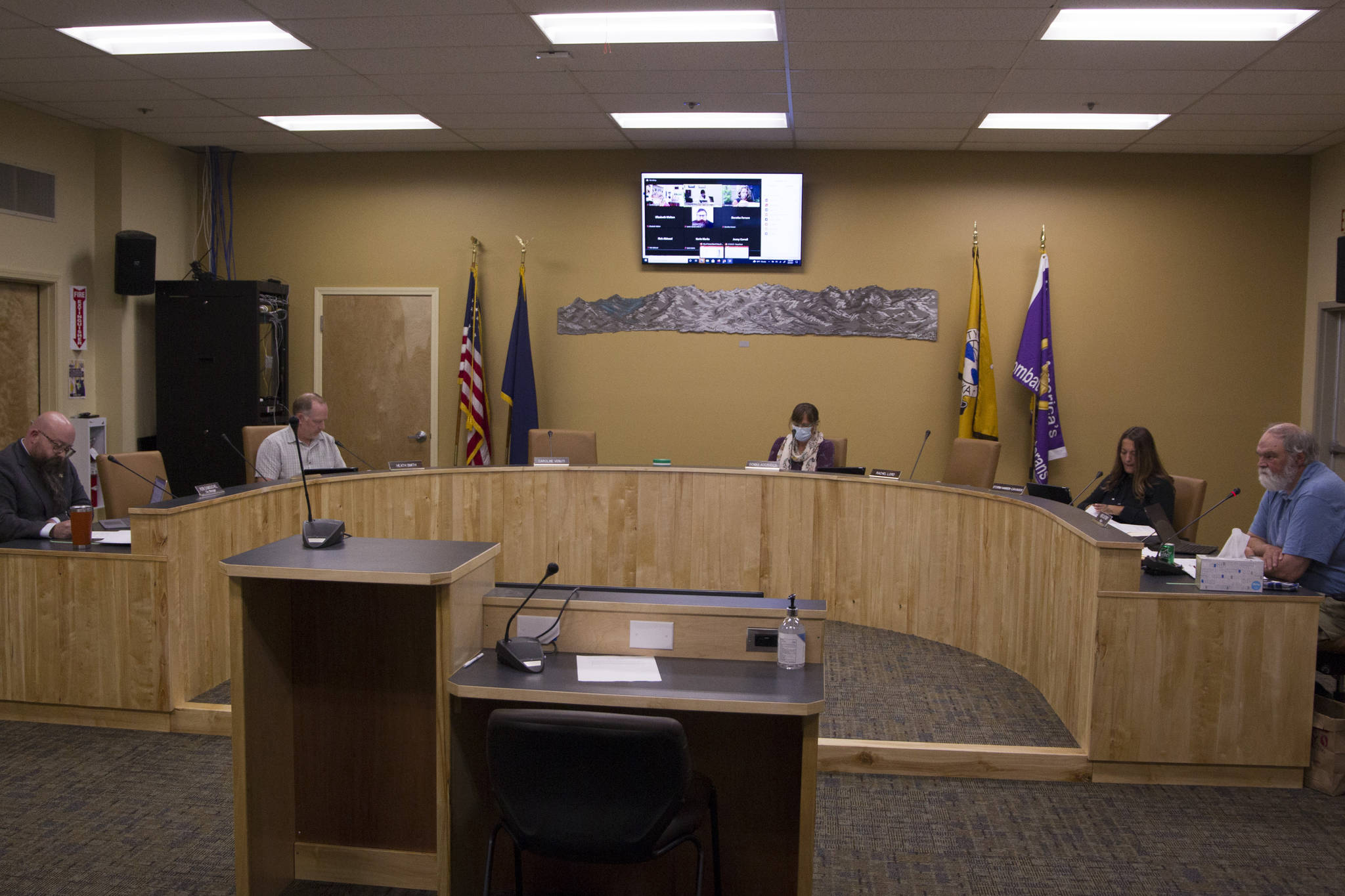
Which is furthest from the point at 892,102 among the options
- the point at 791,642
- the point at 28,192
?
the point at 28,192

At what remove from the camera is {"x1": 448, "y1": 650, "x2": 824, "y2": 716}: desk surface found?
216 centimetres

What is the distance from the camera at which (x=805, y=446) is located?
19.2 feet

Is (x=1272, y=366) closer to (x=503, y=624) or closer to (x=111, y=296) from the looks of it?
(x=503, y=624)

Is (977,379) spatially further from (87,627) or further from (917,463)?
(87,627)

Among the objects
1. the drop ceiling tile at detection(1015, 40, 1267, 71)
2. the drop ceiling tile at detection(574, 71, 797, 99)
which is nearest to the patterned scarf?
the drop ceiling tile at detection(574, 71, 797, 99)

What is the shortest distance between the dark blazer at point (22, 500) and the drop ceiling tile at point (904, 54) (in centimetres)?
382

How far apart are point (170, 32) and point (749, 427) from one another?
424 centimetres

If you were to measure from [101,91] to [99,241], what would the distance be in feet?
4.58

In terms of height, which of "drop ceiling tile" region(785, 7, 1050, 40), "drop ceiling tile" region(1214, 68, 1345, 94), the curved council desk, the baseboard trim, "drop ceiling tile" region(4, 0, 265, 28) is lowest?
the baseboard trim

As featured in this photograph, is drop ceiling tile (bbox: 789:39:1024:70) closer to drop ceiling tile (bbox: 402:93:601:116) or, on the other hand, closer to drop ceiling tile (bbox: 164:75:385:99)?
drop ceiling tile (bbox: 402:93:601:116)

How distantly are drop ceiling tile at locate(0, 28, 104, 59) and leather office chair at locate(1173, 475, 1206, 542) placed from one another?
5789 mm

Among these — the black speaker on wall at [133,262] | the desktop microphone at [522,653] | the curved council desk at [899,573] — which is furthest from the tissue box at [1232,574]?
the black speaker on wall at [133,262]

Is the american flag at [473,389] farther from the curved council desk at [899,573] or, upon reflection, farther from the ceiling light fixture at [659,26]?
the ceiling light fixture at [659,26]

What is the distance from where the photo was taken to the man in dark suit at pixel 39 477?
13.2 ft
